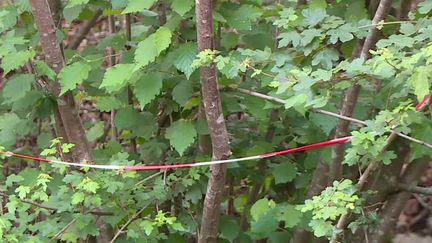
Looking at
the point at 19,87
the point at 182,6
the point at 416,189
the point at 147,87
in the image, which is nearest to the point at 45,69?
the point at 19,87

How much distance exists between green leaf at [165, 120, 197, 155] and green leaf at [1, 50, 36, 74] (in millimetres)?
691

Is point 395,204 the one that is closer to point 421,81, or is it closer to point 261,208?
point 261,208

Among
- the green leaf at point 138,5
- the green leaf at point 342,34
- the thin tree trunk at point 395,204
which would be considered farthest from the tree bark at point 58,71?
the thin tree trunk at point 395,204

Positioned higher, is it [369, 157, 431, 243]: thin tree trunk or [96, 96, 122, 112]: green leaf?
[96, 96, 122, 112]: green leaf

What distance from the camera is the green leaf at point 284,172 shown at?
320 centimetres

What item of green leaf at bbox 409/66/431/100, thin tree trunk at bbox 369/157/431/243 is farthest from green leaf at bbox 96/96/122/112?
green leaf at bbox 409/66/431/100

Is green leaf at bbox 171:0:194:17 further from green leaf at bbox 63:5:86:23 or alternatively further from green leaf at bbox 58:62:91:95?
green leaf at bbox 63:5:86:23

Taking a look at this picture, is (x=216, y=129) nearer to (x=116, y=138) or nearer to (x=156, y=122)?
(x=156, y=122)

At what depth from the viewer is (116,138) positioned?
3783 mm

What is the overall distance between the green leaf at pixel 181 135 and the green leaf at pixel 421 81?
120 cm

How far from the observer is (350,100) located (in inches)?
109

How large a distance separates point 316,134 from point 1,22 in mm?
1529

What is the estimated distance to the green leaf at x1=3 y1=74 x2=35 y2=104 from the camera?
302cm

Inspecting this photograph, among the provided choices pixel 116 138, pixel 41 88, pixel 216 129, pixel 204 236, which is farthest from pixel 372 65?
pixel 116 138
